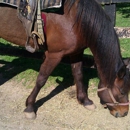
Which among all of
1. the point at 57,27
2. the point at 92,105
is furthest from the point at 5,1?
the point at 92,105

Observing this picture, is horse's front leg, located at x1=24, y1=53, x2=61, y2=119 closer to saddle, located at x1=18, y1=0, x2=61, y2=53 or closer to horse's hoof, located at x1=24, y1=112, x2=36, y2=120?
horse's hoof, located at x1=24, y1=112, x2=36, y2=120

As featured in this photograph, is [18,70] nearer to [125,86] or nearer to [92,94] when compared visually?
[92,94]

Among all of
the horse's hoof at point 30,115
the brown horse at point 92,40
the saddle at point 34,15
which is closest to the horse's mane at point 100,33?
the brown horse at point 92,40

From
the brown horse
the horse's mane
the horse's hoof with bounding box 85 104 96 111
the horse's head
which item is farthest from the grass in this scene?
the horse's mane

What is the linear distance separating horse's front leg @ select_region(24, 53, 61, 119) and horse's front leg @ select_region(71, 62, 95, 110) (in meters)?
0.53

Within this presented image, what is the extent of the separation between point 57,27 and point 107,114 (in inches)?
53.8

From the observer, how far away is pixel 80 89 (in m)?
3.79

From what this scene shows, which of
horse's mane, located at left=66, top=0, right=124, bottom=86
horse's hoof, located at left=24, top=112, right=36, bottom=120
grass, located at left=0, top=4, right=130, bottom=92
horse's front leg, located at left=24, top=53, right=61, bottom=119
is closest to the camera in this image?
horse's mane, located at left=66, top=0, right=124, bottom=86

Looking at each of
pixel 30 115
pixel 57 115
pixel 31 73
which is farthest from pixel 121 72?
pixel 31 73

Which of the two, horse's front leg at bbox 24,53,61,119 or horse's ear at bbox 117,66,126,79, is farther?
horse's front leg at bbox 24,53,61,119

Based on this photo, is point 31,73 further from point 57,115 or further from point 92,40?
point 92,40

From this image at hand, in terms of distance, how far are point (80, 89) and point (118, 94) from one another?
0.82 m

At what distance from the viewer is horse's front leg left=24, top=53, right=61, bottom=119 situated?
3.19 m

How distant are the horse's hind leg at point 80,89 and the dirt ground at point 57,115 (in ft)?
0.23
